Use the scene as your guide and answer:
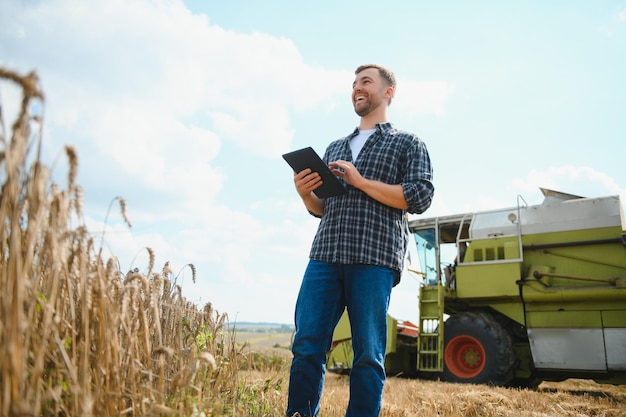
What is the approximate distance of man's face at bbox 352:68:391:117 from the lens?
3.07m

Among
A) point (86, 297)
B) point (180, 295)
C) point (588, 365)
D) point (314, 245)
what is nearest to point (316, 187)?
point (314, 245)

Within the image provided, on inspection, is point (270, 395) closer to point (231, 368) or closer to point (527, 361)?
point (231, 368)

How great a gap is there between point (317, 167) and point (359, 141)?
0.48 meters

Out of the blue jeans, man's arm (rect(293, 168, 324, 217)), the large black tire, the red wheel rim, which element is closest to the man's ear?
man's arm (rect(293, 168, 324, 217))

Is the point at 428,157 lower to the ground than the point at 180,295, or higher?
higher

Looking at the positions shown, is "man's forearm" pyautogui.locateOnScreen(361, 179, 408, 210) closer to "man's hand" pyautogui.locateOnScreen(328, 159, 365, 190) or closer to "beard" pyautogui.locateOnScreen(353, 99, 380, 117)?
"man's hand" pyautogui.locateOnScreen(328, 159, 365, 190)

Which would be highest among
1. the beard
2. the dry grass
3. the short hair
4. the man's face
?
the short hair

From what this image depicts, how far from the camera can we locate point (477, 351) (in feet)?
27.1

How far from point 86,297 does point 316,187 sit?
153 cm

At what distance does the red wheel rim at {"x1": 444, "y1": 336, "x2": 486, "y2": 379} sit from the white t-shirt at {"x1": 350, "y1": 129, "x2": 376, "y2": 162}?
6.06m

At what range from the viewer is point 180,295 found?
313 cm

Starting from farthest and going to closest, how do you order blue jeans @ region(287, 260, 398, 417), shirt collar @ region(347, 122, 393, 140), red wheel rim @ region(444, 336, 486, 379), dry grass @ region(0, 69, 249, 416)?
1. red wheel rim @ region(444, 336, 486, 379)
2. shirt collar @ region(347, 122, 393, 140)
3. blue jeans @ region(287, 260, 398, 417)
4. dry grass @ region(0, 69, 249, 416)

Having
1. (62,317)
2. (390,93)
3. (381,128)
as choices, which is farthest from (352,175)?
(62,317)

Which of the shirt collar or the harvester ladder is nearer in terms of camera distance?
the shirt collar
